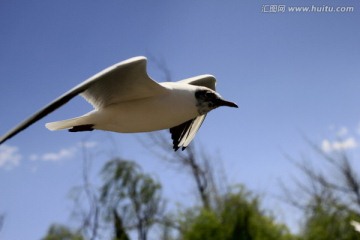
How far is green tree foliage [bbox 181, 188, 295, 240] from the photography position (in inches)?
271

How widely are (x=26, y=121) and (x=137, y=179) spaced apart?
304 inches

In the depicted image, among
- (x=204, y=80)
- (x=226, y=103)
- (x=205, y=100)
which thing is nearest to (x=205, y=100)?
(x=205, y=100)

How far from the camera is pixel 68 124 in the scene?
222cm

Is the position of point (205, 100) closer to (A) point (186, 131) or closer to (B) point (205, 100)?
(B) point (205, 100)

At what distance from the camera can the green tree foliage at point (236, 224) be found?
6.88m

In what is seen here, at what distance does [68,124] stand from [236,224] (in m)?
5.26

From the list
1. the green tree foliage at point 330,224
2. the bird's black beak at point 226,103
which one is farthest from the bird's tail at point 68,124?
the green tree foliage at point 330,224

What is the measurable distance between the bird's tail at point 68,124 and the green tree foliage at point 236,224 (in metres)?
5.10

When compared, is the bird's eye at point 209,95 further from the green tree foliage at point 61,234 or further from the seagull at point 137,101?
the green tree foliage at point 61,234

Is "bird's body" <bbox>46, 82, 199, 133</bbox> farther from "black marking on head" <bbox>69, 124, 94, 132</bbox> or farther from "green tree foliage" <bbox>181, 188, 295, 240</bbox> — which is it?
"green tree foliage" <bbox>181, 188, 295, 240</bbox>

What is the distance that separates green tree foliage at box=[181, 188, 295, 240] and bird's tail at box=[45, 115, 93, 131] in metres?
5.10

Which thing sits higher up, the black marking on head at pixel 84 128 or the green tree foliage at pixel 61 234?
the black marking on head at pixel 84 128

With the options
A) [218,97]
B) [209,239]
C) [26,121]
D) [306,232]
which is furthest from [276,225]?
[26,121]

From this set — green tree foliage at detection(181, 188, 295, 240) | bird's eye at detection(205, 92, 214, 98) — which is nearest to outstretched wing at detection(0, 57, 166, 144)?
bird's eye at detection(205, 92, 214, 98)
